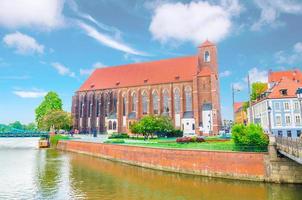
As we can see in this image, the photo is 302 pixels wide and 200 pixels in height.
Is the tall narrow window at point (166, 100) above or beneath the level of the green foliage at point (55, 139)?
above

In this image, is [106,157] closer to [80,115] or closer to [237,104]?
[80,115]

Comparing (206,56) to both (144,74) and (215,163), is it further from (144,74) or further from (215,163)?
(215,163)

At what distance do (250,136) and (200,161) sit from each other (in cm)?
531

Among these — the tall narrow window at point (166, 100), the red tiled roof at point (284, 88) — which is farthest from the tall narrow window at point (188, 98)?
the red tiled roof at point (284, 88)

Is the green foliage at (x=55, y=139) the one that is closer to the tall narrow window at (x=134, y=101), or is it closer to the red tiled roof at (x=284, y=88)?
the tall narrow window at (x=134, y=101)

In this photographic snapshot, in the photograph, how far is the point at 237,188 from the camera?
21.9 meters

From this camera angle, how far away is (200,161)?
27.2 m

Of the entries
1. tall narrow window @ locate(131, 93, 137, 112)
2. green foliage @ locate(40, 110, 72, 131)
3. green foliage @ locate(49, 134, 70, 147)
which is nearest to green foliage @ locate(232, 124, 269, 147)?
green foliage @ locate(49, 134, 70, 147)

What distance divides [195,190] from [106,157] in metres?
23.1

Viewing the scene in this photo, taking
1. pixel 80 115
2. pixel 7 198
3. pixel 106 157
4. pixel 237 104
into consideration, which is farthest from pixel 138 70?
pixel 7 198

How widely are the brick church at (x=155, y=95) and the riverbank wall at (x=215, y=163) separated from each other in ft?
85.0

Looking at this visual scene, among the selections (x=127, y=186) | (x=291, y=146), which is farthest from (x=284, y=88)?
(x=127, y=186)

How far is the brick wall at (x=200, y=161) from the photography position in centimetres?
2384

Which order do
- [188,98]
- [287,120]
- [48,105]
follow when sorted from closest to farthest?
[287,120] → [188,98] → [48,105]
